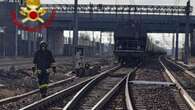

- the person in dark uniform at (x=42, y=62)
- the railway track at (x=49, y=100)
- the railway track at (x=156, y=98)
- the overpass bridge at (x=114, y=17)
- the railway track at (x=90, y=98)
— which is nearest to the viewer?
the railway track at (x=49, y=100)

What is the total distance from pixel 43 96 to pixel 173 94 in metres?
5.45

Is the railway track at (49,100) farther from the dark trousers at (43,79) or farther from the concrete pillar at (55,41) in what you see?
the concrete pillar at (55,41)

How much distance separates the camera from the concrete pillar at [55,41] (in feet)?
312

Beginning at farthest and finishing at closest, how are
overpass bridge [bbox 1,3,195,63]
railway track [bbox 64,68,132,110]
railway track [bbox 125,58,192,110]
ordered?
overpass bridge [bbox 1,3,195,63]
railway track [bbox 125,58,192,110]
railway track [bbox 64,68,132,110]

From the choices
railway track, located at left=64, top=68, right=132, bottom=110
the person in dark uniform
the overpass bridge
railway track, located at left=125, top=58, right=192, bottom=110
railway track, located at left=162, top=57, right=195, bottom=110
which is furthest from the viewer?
the overpass bridge

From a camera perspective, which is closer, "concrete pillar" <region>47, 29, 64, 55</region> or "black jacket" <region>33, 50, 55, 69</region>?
"black jacket" <region>33, 50, 55, 69</region>

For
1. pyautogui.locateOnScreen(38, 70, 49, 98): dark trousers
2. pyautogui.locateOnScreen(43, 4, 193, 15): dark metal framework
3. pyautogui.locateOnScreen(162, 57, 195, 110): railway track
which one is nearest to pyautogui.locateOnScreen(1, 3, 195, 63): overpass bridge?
pyautogui.locateOnScreen(43, 4, 193, 15): dark metal framework

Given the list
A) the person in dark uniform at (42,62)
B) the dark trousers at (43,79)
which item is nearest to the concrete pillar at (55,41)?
the dark trousers at (43,79)

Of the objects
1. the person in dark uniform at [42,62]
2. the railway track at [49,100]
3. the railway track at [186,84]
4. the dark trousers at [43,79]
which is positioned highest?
the person in dark uniform at [42,62]

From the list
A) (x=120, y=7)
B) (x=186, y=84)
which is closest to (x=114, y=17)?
(x=120, y=7)

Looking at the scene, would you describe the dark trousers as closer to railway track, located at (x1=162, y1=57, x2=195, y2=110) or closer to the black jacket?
the black jacket

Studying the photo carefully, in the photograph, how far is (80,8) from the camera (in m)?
92.6

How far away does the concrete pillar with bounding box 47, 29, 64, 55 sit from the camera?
9506 cm

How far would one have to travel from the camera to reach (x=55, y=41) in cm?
9994
